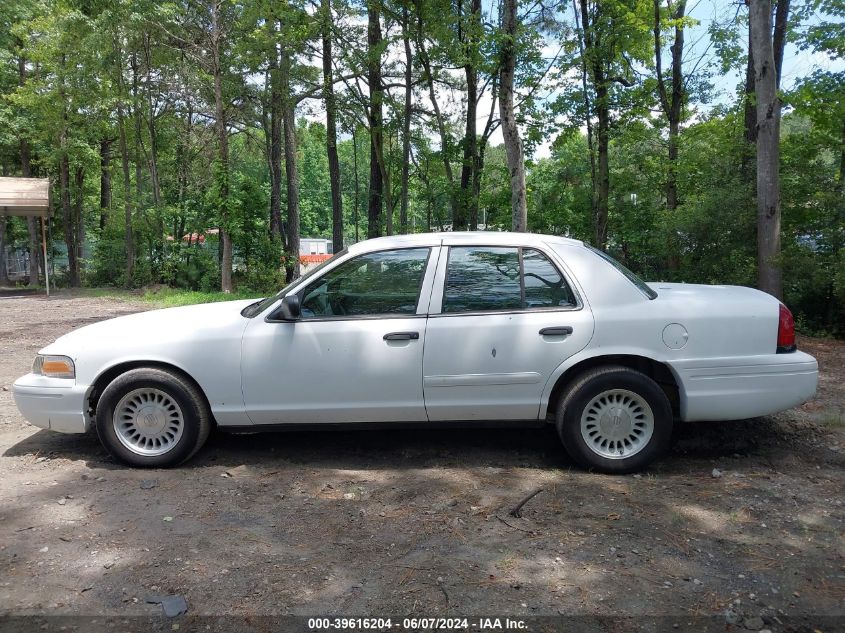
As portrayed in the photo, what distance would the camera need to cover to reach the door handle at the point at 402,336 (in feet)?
14.6

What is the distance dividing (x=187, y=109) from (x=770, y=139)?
2188 cm

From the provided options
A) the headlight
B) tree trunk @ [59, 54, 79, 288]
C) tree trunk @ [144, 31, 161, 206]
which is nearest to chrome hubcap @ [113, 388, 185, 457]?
the headlight

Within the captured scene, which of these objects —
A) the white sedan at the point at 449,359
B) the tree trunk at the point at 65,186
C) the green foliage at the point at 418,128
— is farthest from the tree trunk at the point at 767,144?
the tree trunk at the point at 65,186

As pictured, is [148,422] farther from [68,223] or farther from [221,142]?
[68,223]

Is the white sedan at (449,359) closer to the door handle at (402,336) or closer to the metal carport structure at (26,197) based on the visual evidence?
the door handle at (402,336)

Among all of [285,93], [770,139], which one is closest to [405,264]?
[770,139]

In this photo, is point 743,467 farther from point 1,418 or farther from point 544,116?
point 544,116

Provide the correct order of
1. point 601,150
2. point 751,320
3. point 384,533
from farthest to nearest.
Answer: point 601,150
point 751,320
point 384,533

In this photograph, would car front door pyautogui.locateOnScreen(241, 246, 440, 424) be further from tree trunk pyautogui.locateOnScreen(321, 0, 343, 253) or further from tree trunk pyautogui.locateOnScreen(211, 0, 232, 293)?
tree trunk pyautogui.locateOnScreen(211, 0, 232, 293)

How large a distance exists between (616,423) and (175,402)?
3.08 metres

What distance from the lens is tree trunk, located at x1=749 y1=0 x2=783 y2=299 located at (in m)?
9.73

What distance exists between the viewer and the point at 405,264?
4.71 m

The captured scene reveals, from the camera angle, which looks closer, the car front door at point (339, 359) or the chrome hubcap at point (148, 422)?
the car front door at point (339, 359)

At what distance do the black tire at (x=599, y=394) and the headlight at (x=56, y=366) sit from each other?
137 inches
